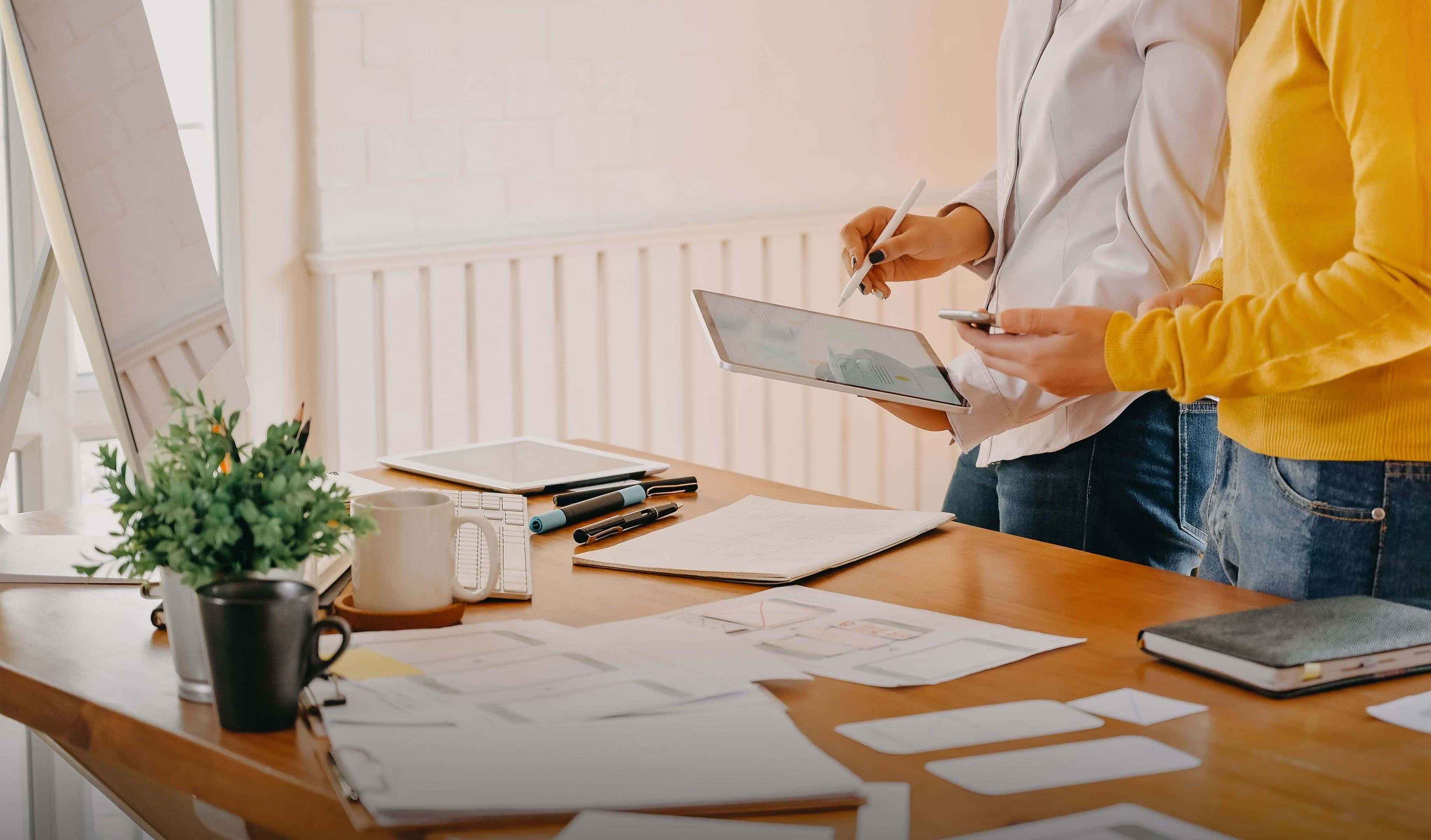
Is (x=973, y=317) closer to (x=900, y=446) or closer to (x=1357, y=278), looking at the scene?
(x=1357, y=278)

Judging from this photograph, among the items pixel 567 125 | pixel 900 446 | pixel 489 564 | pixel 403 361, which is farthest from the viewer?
pixel 900 446

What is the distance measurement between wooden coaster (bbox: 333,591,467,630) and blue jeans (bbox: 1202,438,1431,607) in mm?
687

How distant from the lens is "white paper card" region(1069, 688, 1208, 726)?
807 millimetres

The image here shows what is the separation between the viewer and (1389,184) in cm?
93

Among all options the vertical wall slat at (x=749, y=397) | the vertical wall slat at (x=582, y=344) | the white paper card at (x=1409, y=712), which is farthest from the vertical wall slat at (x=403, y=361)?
the white paper card at (x=1409, y=712)

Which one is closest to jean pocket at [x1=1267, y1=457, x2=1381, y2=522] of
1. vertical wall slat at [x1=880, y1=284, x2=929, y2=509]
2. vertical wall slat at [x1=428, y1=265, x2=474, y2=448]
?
vertical wall slat at [x1=428, y1=265, x2=474, y2=448]

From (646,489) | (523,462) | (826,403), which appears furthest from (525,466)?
(826,403)

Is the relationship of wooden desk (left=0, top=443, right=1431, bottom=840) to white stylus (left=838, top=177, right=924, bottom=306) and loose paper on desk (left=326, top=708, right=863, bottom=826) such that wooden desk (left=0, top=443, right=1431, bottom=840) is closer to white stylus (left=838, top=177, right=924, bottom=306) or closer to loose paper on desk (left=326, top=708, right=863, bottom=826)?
loose paper on desk (left=326, top=708, right=863, bottom=826)

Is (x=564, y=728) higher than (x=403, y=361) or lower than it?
lower

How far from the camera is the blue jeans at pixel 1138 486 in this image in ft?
4.73

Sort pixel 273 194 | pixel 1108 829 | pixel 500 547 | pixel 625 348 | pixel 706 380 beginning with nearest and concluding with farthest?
pixel 1108 829
pixel 500 547
pixel 273 194
pixel 625 348
pixel 706 380

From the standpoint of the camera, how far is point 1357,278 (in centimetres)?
97

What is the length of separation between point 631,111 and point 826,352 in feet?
5.37

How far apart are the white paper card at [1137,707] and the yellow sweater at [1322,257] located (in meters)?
0.31
